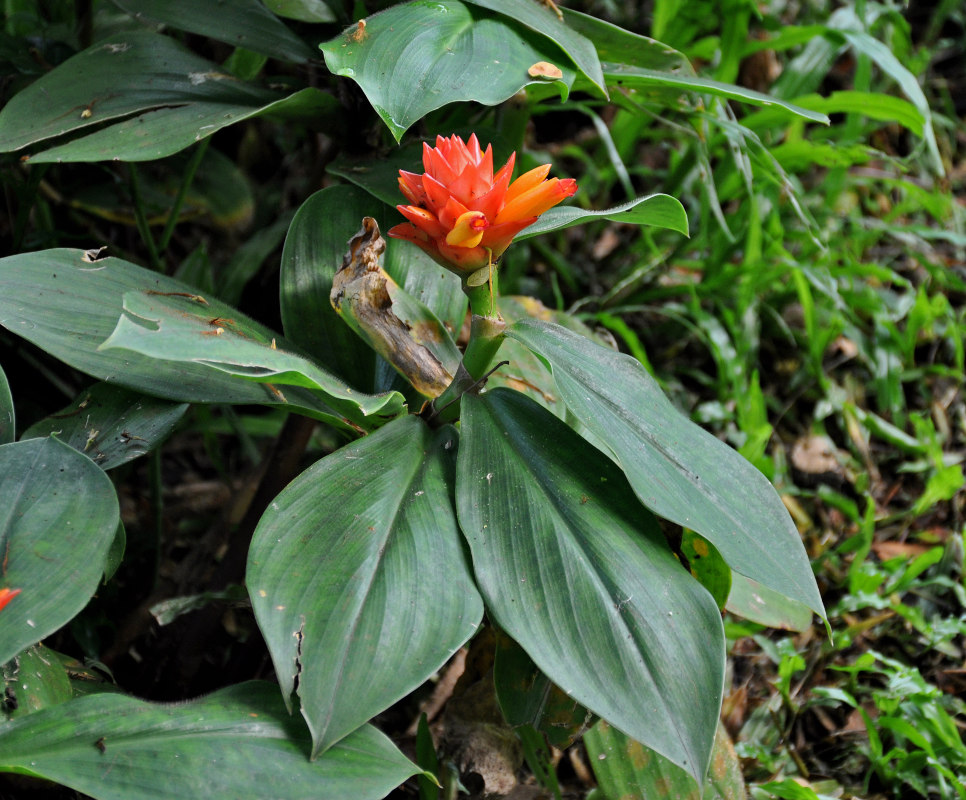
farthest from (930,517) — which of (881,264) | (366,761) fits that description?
(366,761)

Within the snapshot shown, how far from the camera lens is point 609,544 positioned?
77cm

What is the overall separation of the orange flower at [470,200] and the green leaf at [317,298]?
222 millimetres

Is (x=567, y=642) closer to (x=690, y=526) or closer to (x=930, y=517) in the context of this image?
(x=690, y=526)

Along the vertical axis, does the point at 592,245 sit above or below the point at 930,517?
above

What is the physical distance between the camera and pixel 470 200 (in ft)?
2.49

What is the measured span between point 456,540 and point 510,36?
61 cm

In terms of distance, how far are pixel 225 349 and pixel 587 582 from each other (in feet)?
1.28

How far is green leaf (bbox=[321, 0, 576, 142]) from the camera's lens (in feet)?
2.68

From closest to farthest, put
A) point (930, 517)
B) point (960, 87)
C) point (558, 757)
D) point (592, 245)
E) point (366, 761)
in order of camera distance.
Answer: point (366, 761), point (558, 757), point (930, 517), point (592, 245), point (960, 87)

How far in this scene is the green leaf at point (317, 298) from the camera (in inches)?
37.8

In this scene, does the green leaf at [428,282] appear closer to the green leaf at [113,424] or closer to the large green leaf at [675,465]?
the large green leaf at [675,465]

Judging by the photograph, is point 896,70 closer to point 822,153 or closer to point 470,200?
point 822,153

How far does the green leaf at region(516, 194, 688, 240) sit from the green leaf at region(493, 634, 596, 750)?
0.45m

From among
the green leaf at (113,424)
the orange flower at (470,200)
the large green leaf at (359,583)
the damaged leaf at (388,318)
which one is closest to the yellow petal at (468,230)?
the orange flower at (470,200)
